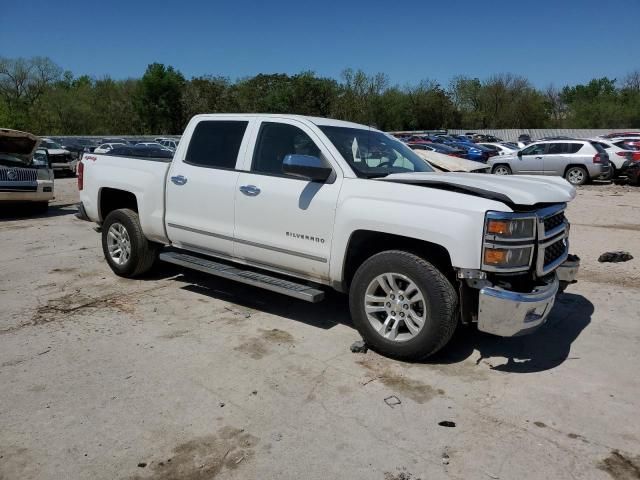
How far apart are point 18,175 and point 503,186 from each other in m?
11.3

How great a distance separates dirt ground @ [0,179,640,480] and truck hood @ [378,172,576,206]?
53.9 inches

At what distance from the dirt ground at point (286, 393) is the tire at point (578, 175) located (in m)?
15.4

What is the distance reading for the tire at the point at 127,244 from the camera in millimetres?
6445

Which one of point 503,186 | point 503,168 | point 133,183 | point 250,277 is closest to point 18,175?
point 133,183

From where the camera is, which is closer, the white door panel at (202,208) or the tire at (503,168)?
the white door panel at (202,208)

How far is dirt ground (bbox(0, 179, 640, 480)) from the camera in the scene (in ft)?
10.2

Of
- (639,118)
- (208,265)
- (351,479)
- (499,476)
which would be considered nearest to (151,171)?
(208,265)

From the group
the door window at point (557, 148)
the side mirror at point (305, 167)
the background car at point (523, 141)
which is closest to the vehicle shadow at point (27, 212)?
the side mirror at point (305, 167)

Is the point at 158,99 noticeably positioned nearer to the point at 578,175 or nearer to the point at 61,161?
the point at 61,161

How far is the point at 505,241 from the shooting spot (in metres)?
3.88

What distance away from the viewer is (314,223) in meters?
4.76

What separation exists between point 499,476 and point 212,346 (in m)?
2.63

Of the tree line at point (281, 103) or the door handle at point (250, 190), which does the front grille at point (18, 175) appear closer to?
the door handle at point (250, 190)

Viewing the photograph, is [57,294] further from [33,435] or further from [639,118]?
[639,118]
